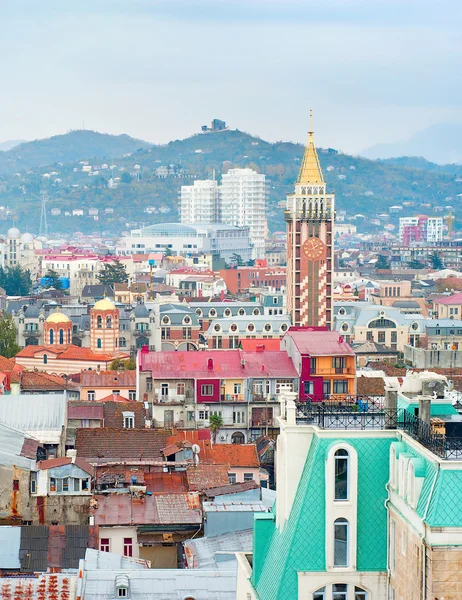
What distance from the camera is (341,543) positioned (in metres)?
15.2

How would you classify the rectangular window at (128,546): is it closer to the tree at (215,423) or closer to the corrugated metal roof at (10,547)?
the corrugated metal roof at (10,547)

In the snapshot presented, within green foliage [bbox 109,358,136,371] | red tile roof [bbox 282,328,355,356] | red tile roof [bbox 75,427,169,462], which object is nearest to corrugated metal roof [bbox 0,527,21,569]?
red tile roof [bbox 75,427,169,462]

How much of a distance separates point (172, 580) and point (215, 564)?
320 centimetres

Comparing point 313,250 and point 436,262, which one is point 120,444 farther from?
point 436,262

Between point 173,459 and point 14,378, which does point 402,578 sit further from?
point 14,378

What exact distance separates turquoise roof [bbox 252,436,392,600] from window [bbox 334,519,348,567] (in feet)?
0.44

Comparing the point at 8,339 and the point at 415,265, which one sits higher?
the point at 415,265

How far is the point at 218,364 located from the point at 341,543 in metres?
36.4

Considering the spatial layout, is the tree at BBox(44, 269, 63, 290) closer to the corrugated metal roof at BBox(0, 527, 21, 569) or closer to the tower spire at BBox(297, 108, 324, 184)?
the tower spire at BBox(297, 108, 324, 184)

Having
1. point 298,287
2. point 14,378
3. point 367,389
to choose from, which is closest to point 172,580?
point 367,389

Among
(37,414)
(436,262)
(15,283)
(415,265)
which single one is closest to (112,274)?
(15,283)

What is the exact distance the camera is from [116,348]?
259ft

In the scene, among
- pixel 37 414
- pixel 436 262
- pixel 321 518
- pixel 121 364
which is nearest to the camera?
pixel 321 518

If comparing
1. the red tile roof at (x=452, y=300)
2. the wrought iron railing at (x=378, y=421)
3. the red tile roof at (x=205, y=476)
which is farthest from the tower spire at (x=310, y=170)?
the wrought iron railing at (x=378, y=421)
